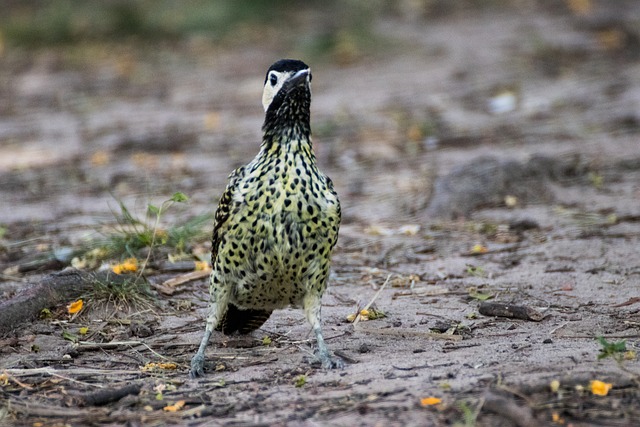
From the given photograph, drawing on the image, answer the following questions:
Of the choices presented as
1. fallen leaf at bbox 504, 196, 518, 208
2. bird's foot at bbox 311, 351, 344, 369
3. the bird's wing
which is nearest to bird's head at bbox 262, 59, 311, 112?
the bird's wing

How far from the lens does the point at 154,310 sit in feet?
19.8

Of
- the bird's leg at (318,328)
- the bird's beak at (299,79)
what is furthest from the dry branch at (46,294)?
the bird's beak at (299,79)

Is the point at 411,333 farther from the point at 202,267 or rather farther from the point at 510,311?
the point at 202,267

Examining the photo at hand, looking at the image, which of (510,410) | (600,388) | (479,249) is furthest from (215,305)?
(479,249)

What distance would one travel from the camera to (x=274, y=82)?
205 inches

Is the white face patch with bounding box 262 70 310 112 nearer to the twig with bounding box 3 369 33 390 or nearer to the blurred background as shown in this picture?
the twig with bounding box 3 369 33 390

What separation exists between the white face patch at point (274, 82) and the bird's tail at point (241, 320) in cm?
109

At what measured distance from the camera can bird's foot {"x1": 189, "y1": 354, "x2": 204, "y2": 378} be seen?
16.5ft

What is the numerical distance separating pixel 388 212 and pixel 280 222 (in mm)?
3574

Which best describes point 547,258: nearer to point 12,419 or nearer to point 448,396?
point 448,396

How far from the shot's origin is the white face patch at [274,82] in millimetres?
5160

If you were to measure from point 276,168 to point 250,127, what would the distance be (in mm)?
6820

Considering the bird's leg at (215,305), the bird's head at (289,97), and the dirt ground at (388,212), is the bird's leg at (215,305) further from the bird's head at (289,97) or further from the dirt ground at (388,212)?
the bird's head at (289,97)

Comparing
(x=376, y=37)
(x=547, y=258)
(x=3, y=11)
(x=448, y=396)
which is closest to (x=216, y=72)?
(x=376, y=37)
